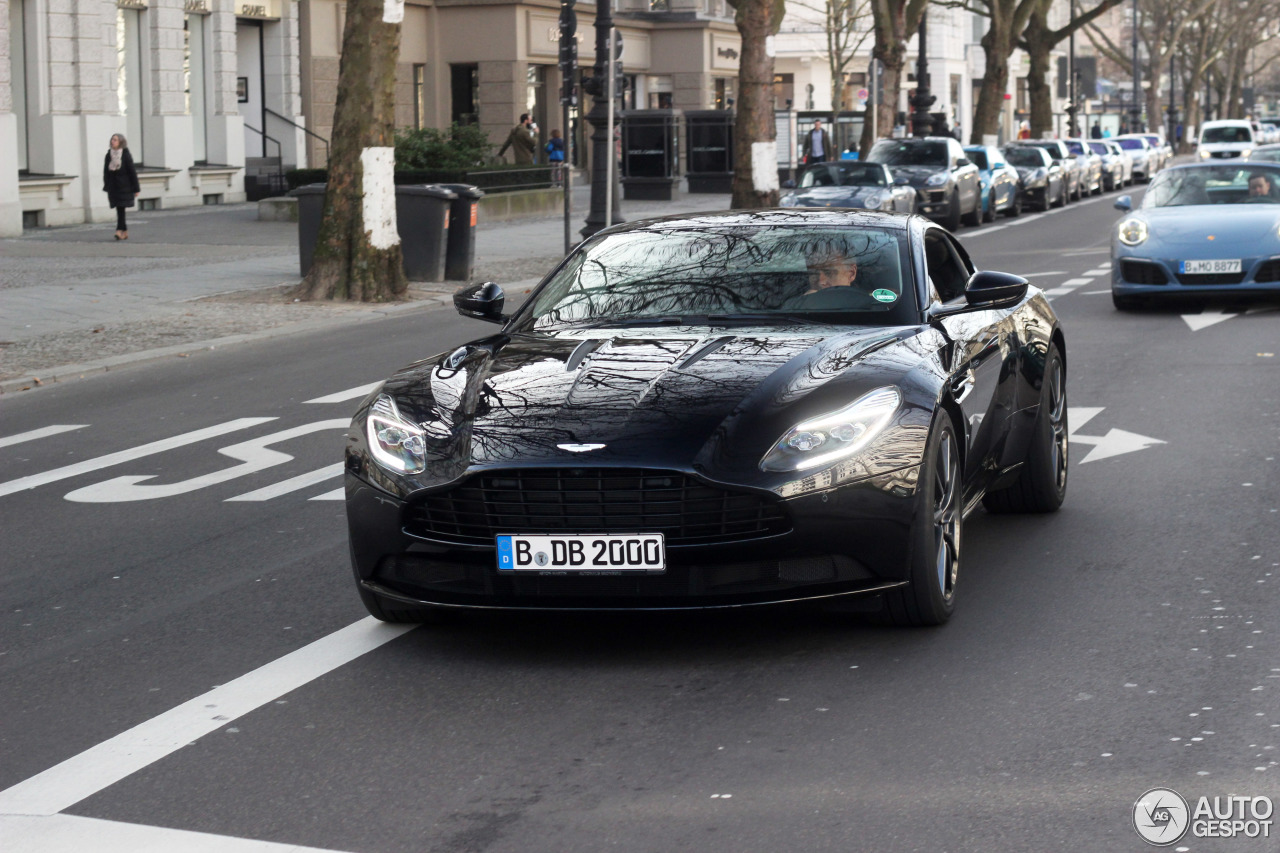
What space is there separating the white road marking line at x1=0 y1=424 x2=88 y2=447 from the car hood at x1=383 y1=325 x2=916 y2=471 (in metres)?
5.31

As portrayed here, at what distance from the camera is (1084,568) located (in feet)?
22.4

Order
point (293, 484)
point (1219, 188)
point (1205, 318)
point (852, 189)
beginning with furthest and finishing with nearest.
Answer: point (852, 189) < point (1219, 188) < point (1205, 318) < point (293, 484)

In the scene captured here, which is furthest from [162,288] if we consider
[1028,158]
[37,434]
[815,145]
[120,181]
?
[815,145]

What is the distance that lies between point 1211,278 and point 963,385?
434 inches

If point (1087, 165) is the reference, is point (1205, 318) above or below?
below

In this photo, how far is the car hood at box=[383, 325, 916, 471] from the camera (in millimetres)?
5445

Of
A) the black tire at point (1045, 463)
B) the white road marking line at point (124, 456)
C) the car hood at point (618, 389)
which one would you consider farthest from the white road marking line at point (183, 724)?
the white road marking line at point (124, 456)

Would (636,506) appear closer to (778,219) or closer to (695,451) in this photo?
(695,451)

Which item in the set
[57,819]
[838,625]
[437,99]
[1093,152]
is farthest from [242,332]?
[1093,152]

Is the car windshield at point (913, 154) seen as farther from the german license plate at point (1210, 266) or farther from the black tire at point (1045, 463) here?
the black tire at point (1045, 463)

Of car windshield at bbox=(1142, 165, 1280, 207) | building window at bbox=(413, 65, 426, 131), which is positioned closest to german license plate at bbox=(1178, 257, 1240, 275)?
car windshield at bbox=(1142, 165, 1280, 207)

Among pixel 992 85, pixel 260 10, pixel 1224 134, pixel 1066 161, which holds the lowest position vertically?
pixel 1066 161

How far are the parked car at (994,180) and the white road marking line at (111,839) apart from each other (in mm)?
32567

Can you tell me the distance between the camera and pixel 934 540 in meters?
5.77
